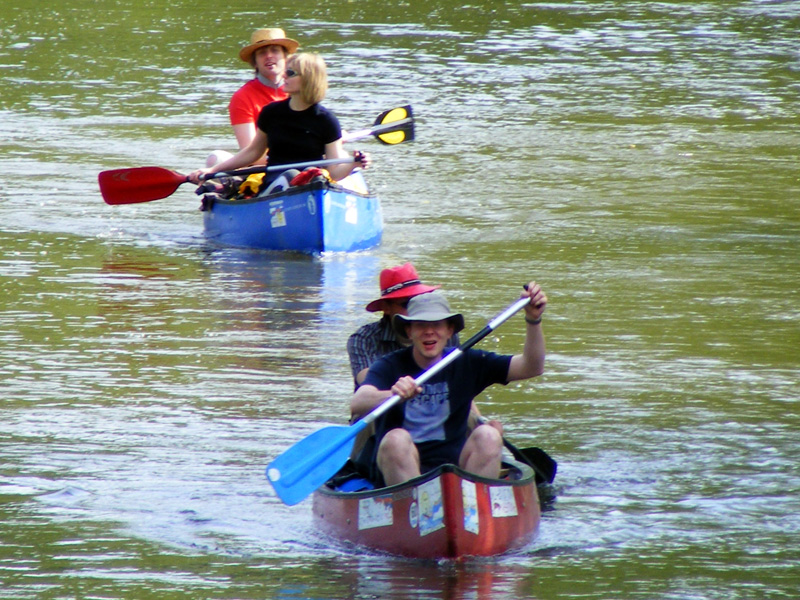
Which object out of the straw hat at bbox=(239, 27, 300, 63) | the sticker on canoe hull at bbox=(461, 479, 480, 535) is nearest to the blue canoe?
the straw hat at bbox=(239, 27, 300, 63)

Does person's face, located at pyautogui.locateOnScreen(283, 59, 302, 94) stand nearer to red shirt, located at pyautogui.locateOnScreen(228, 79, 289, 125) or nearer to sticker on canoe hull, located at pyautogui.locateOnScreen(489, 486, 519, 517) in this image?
red shirt, located at pyautogui.locateOnScreen(228, 79, 289, 125)

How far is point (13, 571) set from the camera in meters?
5.41

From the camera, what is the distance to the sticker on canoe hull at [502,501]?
5371 millimetres

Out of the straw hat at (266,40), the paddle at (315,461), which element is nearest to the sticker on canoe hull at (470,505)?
the paddle at (315,461)

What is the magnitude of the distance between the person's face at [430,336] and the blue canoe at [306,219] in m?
5.36

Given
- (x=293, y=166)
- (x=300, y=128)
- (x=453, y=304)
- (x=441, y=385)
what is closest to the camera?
(x=441, y=385)

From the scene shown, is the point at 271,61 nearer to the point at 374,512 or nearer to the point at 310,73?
the point at 310,73

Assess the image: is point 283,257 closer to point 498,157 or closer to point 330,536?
point 498,157

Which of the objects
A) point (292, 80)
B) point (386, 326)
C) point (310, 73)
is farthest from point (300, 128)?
point (386, 326)

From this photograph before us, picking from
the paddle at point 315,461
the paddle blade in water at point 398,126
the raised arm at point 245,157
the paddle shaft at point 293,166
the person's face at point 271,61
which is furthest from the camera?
the paddle blade in water at point 398,126

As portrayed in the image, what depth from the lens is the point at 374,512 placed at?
5.43 m

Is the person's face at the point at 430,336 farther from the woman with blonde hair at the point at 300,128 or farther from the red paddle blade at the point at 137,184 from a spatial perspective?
the red paddle blade at the point at 137,184

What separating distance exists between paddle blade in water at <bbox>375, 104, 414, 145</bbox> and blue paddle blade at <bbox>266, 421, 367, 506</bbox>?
6.93 m

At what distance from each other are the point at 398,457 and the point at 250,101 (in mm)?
6589
